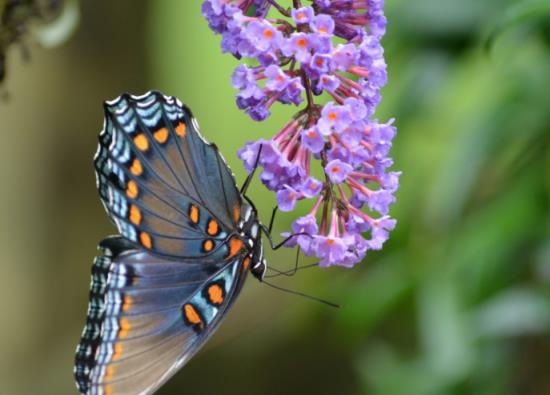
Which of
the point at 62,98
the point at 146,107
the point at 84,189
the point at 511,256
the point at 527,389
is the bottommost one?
the point at 527,389

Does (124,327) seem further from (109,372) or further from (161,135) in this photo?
(161,135)

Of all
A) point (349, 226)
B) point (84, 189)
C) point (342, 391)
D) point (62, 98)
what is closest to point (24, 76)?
point (62, 98)

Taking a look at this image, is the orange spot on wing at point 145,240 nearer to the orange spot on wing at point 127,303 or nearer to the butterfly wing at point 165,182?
the butterfly wing at point 165,182

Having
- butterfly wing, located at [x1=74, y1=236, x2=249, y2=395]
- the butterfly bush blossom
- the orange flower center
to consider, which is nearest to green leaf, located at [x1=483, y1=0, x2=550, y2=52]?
the butterfly bush blossom

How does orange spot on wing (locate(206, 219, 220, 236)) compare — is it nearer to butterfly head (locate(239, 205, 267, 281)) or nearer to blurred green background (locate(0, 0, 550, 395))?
butterfly head (locate(239, 205, 267, 281))

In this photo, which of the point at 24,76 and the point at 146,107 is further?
the point at 24,76

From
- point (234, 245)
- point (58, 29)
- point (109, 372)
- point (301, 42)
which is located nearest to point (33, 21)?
point (58, 29)

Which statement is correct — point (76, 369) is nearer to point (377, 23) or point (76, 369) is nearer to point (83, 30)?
point (377, 23)

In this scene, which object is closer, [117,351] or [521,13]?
[521,13]
